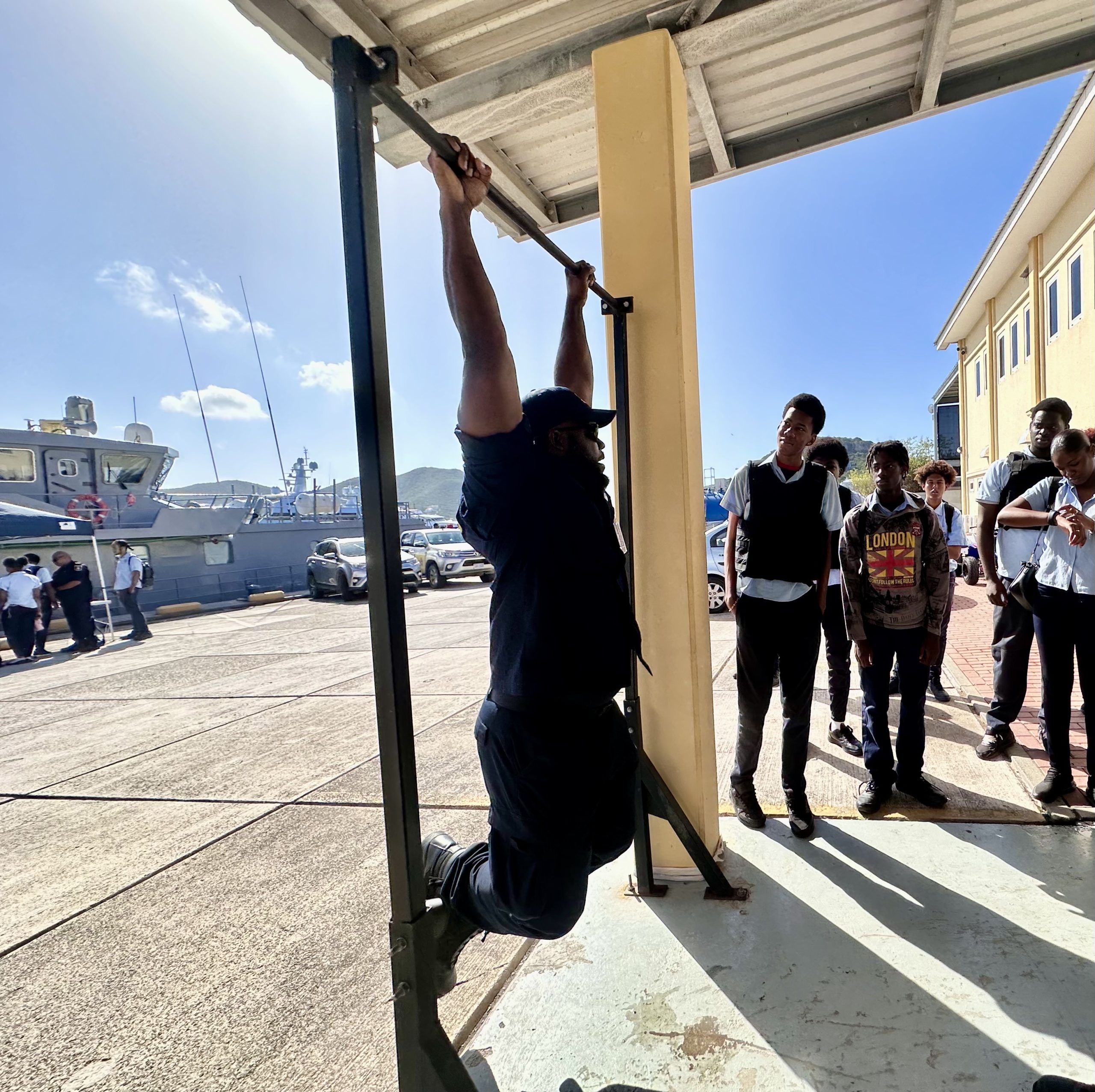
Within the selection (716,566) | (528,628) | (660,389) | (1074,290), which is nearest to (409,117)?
(528,628)

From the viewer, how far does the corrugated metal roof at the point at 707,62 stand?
268 centimetres

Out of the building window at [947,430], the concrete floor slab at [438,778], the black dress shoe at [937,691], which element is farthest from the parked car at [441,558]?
the building window at [947,430]

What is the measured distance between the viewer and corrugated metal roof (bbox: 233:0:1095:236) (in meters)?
2.68

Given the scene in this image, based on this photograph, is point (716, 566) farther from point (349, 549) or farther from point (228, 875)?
point (349, 549)

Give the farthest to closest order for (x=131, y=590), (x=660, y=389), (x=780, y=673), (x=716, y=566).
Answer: (x=131, y=590) < (x=716, y=566) < (x=780, y=673) < (x=660, y=389)

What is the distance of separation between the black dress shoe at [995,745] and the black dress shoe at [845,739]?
670mm

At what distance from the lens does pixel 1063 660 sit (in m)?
3.37

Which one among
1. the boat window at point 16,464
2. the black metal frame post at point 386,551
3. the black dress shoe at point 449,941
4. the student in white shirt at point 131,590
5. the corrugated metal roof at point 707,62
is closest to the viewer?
the black metal frame post at point 386,551

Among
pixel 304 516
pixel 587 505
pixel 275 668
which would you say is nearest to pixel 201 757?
pixel 275 668

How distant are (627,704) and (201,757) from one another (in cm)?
416

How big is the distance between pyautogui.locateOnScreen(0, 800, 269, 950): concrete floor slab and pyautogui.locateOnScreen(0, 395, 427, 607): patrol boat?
16.8m

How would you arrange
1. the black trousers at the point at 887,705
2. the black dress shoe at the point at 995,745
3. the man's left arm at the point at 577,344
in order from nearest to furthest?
the man's left arm at the point at 577,344 < the black trousers at the point at 887,705 < the black dress shoe at the point at 995,745

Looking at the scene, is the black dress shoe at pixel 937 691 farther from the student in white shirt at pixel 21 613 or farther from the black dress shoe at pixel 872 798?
the student in white shirt at pixel 21 613

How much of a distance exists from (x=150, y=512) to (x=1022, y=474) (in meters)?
23.2
